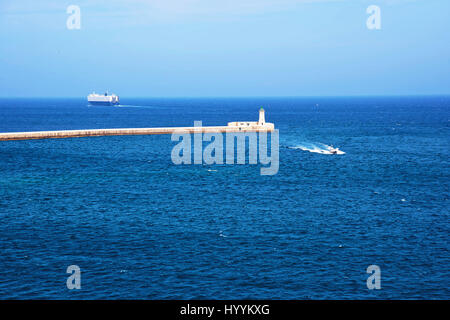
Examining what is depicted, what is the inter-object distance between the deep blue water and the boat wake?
1652 cm

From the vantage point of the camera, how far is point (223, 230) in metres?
47.8

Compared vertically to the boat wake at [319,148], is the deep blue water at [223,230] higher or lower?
lower

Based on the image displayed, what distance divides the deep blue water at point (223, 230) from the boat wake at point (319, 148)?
Result: 16520 millimetres

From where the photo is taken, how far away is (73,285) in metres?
34.5

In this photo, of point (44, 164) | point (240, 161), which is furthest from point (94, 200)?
point (240, 161)

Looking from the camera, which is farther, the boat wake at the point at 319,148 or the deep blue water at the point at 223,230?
the boat wake at the point at 319,148

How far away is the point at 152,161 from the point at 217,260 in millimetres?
Result: 58077

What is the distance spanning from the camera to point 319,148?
116875 millimetres

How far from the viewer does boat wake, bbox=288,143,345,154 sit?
108 meters

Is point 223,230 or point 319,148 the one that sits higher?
point 319,148

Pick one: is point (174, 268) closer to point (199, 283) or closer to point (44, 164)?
point (199, 283)

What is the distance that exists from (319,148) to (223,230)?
7291 centimetres

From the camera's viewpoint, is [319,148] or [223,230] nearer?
[223,230]

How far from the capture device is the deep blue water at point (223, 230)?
116 feet
